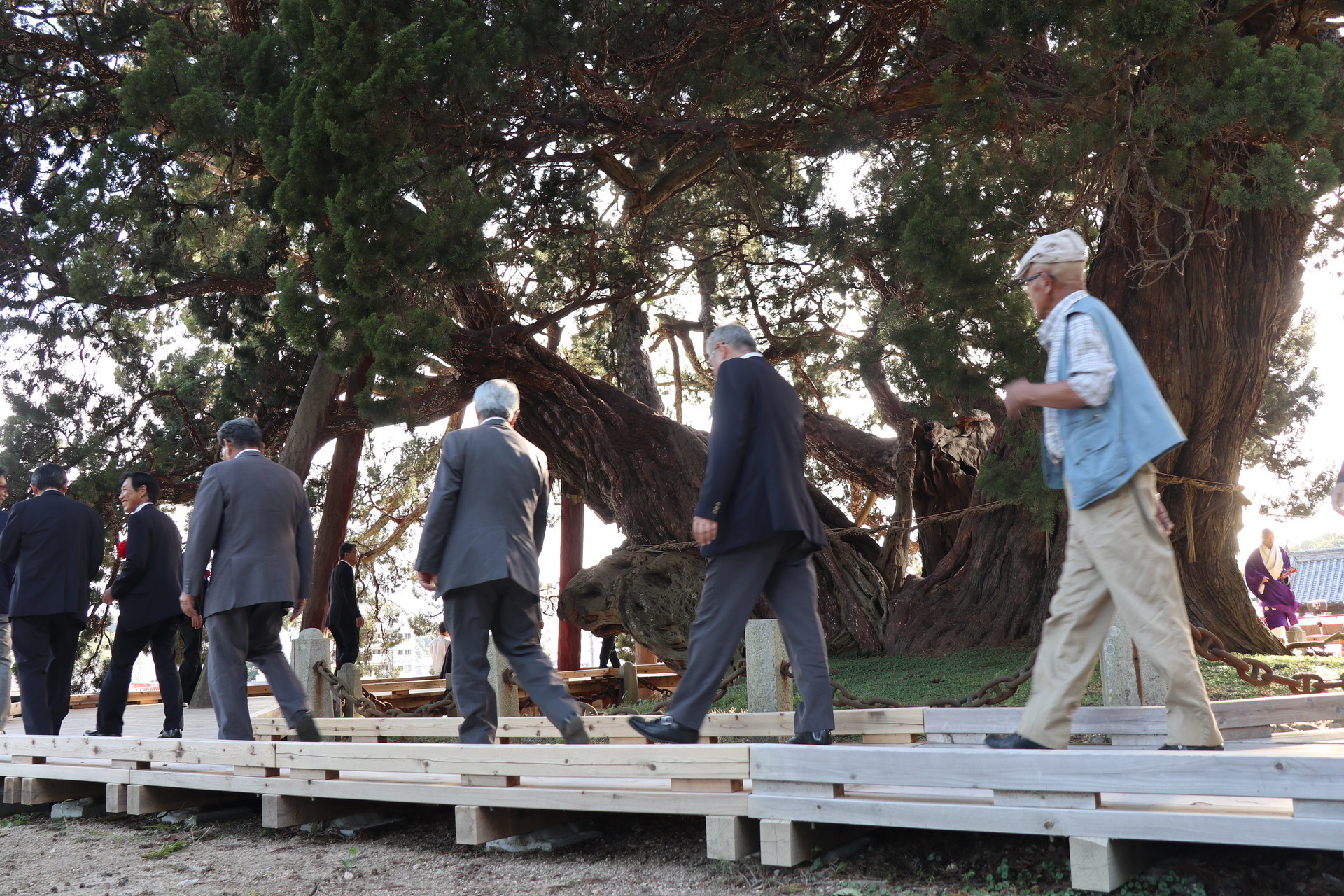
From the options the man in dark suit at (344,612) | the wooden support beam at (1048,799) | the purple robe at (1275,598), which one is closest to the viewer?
the wooden support beam at (1048,799)

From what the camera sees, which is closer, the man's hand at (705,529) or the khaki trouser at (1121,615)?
the khaki trouser at (1121,615)

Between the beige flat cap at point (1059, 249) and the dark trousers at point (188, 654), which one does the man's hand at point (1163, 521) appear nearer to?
the beige flat cap at point (1059, 249)

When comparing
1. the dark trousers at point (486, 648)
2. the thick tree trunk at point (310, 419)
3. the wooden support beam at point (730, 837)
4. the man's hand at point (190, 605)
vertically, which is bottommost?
the wooden support beam at point (730, 837)

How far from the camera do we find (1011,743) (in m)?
3.36

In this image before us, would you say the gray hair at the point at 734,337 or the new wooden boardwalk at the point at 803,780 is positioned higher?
the gray hair at the point at 734,337

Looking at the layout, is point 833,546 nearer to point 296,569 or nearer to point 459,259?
point 459,259

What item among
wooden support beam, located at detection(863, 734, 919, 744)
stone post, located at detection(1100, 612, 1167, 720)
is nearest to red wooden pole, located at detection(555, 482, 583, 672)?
wooden support beam, located at detection(863, 734, 919, 744)

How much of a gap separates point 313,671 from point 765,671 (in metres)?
3.98

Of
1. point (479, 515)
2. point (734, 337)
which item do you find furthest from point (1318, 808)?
point (479, 515)

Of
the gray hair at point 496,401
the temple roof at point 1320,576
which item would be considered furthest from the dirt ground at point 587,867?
the temple roof at point 1320,576

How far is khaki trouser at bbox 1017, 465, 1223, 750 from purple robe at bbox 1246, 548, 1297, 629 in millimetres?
8461

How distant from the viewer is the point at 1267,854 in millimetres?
3064

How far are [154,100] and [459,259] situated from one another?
3.22 meters

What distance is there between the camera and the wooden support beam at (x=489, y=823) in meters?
4.09
